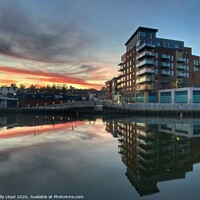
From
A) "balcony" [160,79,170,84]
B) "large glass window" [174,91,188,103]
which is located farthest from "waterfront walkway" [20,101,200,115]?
"balcony" [160,79,170,84]

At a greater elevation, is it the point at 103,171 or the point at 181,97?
the point at 181,97

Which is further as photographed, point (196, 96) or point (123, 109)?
point (196, 96)

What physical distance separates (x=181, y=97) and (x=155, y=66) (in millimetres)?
17422

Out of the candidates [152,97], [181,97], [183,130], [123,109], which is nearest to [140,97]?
[152,97]

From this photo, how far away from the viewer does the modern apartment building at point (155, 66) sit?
80.3 metres

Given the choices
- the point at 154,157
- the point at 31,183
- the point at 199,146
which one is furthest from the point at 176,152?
the point at 31,183

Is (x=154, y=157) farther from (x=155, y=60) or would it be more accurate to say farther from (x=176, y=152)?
(x=155, y=60)

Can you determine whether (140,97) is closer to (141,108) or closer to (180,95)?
(180,95)

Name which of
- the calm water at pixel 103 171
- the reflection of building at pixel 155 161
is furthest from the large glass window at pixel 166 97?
the calm water at pixel 103 171

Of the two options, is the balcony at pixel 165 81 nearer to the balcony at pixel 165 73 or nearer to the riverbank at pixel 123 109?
the balcony at pixel 165 73

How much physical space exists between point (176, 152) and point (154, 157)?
259 centimetres

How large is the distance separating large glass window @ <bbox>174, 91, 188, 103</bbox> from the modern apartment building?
6.68 metres

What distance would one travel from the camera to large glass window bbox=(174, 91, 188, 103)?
229 feet

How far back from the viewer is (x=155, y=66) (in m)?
82.1
